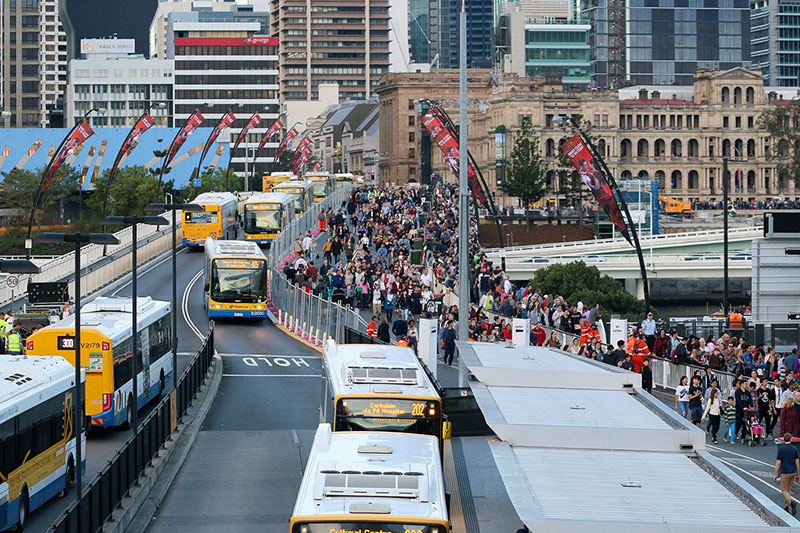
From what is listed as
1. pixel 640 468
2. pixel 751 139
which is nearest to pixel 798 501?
pixel 640 468

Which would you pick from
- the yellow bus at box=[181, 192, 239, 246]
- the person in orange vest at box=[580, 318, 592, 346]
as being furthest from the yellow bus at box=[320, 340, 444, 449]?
the yellow bus at box=[181, 192, 239, 246]

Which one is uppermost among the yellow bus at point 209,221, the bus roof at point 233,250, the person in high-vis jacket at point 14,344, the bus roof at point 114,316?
the yellow bus at point 209,221

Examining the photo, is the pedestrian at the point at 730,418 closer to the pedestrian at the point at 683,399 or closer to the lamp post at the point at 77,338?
the pedestrian at the point at 683,399

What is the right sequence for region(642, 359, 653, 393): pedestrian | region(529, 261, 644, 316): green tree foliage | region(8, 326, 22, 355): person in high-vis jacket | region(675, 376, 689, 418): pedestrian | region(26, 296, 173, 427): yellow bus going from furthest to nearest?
1. region(529, 261, 644, 316): green tree foliage
2. region(8, 326, 22, 355): person in high-vis jacket
3. region(642, 359, 653, 393): pedestrian
4. region(675, 376, 689, 418): pedestrian
5. region(26, 296, 173, 427): yellow bus

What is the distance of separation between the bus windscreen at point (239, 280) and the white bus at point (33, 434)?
24550 mm

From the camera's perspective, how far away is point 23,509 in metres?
20.1

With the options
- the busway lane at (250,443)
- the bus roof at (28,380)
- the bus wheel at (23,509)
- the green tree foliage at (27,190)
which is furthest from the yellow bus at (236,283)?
the green tree foliage at (27,190)

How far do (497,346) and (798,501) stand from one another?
6064 millimetres

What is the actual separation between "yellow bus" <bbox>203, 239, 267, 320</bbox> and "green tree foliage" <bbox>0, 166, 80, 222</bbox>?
72.2 metres

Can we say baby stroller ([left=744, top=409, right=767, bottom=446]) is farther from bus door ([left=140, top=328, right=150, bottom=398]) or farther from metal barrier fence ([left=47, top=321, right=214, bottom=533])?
bus door ([left=140, top=328, right=150, bottom=398])

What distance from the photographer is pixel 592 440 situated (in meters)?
15.4

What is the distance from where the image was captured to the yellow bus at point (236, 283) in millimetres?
48094

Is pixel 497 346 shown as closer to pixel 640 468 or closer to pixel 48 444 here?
pixel 48 444

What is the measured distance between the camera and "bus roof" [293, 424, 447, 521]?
46.1 feet
